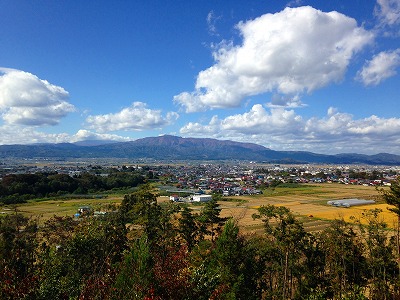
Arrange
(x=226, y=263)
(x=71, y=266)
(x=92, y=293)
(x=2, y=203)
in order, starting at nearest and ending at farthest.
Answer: (x=92, y=293), (x=71, y=266), (x=226, y=263), (x=2, y=203)

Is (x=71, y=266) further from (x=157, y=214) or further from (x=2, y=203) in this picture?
(x=2, y=203)

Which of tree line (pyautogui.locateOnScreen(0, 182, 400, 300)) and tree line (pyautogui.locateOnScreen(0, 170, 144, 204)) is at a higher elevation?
tree line (pyautogui.locateOnScreen(0, 182, 400, 300))

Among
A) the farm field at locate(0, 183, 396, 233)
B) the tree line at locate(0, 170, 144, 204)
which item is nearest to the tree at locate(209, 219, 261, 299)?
the farm field at locate(0, 183, 396, 233)

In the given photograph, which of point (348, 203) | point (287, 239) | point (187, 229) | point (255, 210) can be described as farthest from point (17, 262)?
point (348, 203)

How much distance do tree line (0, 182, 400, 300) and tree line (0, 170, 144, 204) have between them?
5148 centimetres

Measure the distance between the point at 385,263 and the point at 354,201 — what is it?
54409 mm

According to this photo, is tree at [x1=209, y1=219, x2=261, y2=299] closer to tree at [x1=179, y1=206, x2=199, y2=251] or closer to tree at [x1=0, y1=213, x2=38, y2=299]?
tree at [x1=179, y1=206, x2=199, y2=251]

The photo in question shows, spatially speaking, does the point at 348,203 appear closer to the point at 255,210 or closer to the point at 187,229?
the point at 255,210

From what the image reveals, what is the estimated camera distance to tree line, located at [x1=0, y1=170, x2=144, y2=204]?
71.8 meters

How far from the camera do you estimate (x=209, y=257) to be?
20.0 metres

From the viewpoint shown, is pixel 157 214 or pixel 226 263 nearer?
pixel 226 263

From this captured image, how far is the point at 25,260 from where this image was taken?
1972 centimetres

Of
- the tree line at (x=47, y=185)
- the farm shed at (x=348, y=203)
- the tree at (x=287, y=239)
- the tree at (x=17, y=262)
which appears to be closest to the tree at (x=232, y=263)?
the tree at (x=287, y=239)

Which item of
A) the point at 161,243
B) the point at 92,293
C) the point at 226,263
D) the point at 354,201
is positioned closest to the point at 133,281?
the point at 92,293
